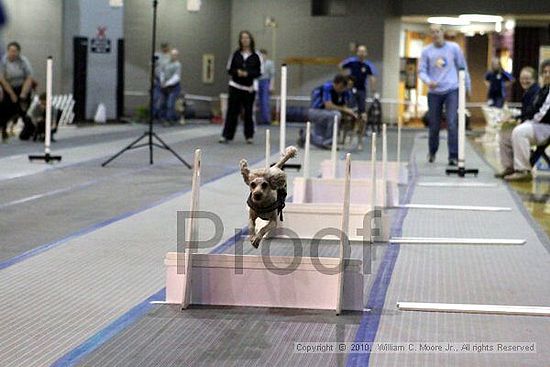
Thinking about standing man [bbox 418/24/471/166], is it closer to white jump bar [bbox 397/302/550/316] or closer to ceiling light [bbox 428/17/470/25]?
white jump bar [bbox 397/302/550/316]

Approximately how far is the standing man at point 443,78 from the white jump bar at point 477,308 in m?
7.26

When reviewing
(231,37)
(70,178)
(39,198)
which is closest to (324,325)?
(39,198)

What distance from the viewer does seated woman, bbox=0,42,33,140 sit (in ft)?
45.8

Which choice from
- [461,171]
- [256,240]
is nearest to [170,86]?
[461,171]

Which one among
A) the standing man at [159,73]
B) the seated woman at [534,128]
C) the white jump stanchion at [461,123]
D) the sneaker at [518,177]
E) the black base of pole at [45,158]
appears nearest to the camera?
the seated woman at [534,128]

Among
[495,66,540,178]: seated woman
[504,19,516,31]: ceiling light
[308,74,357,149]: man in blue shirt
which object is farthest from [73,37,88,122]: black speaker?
[495,66,540,178]: seated woman

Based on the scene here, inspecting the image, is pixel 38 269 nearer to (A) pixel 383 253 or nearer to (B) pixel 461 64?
(A) pixel 383 253

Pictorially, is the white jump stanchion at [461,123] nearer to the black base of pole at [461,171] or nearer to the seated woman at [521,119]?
the black base of pole at [461,171]

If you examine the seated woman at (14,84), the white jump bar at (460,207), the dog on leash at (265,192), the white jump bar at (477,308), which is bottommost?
the white jump bar at (477,308)

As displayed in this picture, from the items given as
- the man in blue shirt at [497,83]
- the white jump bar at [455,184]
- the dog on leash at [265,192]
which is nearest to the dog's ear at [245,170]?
the dog on leash at [265,192]

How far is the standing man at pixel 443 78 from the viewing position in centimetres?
1171

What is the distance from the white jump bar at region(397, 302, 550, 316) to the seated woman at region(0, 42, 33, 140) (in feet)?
33.6

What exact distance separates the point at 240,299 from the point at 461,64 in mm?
7681

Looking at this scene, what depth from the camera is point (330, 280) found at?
174 inches
